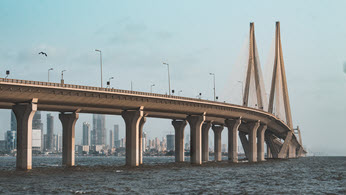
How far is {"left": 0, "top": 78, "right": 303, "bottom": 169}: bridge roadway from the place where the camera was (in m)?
83.3

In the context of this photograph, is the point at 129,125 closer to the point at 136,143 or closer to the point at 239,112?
the point at 136,143

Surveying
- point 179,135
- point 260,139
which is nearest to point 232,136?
point 179,135

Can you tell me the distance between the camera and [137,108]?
337 ft

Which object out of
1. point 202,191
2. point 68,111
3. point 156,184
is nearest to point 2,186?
point 156,184

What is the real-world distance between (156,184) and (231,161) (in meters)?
87.6

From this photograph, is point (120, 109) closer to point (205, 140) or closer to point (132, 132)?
point (132, 132)

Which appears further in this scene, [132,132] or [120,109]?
[120,109]

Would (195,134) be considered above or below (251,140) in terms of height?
above

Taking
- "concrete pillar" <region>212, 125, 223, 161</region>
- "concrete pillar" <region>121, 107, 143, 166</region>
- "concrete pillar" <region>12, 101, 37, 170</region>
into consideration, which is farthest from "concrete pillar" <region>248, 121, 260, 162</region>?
"concrete pillar" <region>12, 101, 37, 170</region>

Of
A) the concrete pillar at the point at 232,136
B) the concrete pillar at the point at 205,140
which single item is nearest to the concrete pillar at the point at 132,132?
the concrete pillar at the point at 232,136

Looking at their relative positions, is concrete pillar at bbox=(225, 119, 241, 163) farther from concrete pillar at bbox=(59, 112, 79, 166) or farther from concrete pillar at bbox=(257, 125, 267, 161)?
concrete pillar at bbox=(59, 112, 79, 166)

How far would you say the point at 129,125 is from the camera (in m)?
104

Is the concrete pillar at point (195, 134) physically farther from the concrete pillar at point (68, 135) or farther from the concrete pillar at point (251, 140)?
the concrete pillar at point (251, 140)

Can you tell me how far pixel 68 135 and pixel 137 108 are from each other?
15.9 m
